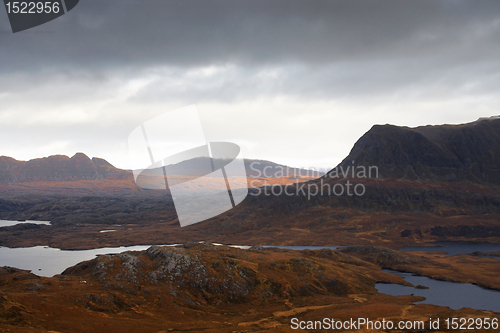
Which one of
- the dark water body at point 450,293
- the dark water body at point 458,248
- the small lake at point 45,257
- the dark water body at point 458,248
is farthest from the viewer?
the dark water body at point 458,248

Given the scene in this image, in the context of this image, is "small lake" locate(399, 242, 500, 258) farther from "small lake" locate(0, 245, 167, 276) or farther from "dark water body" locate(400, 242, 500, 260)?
"small lake" locate(0, 245, 167, 276)

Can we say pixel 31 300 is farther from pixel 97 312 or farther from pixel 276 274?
pixel 276 274

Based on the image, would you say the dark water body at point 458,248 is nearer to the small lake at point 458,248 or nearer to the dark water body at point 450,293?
the small lake at point 458,248

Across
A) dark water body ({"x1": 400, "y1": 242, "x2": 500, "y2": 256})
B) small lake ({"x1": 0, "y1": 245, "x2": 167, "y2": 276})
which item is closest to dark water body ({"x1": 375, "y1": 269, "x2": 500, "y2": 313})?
dark water body ({"x1": 400, "y1": 242, "x2": 500, "y2": 256})

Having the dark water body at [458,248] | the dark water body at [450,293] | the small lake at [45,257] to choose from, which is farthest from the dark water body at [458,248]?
the small lake at [45,257]

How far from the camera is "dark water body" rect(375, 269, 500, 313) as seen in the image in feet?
302

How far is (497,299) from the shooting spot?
9712 cm

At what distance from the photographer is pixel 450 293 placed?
335 feet

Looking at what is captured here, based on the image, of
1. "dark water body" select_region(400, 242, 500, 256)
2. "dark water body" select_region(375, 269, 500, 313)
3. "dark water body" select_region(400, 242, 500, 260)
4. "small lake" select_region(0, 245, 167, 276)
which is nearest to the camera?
"dark water body" select_region(375, 269, 500, 313)

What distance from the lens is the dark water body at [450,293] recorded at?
9219cm

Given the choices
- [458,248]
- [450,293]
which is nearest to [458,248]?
[458,248]

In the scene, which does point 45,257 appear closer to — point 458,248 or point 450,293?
point 450,293

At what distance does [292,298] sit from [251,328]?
27.8 m

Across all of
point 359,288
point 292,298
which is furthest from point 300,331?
point 359,288
